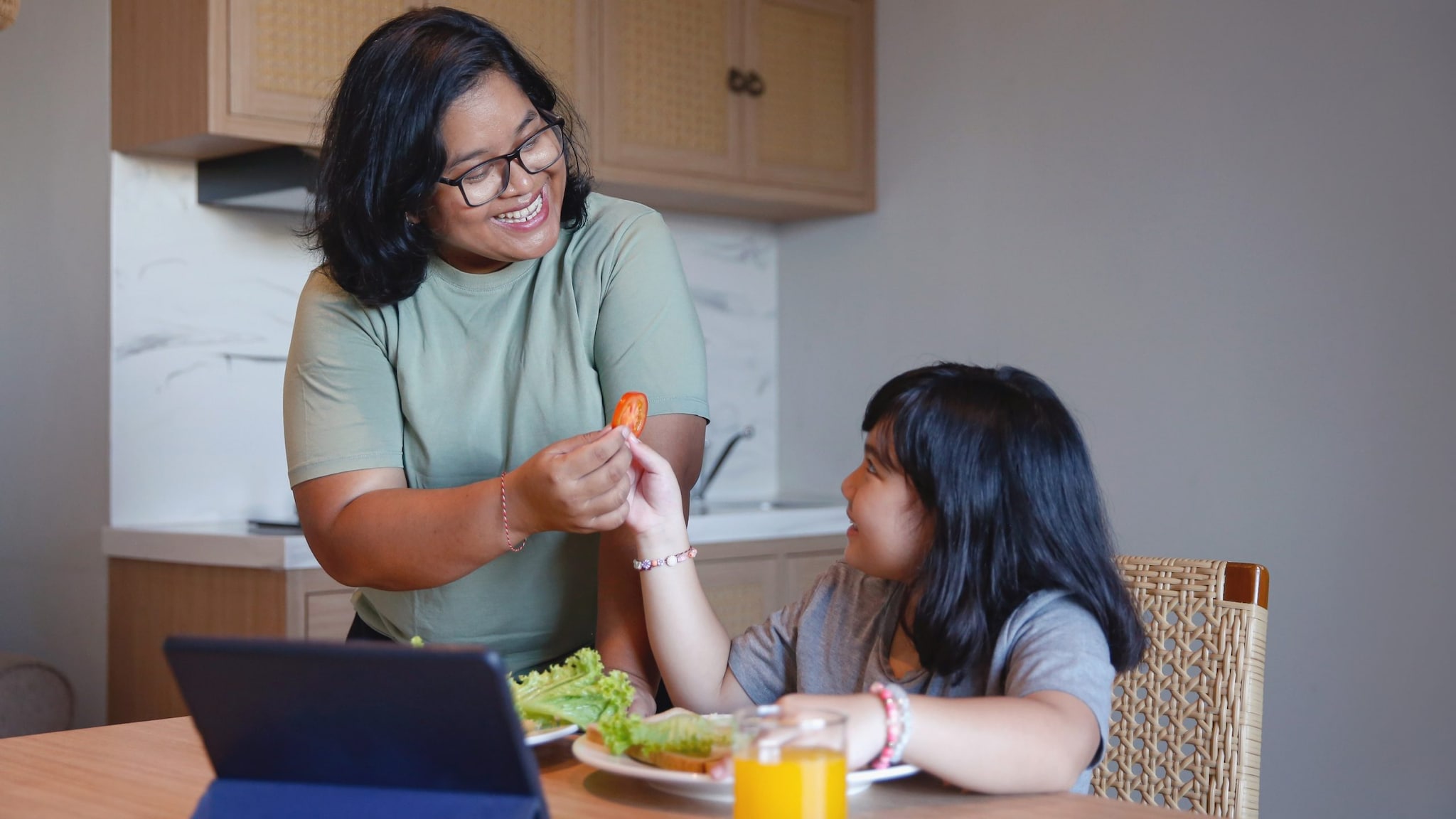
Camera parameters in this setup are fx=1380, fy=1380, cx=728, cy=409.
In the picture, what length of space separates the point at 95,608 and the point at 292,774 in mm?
2199

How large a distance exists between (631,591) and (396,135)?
477mm

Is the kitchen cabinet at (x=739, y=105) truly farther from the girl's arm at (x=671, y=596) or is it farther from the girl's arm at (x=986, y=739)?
the girl's arm at (x=986, y=739)

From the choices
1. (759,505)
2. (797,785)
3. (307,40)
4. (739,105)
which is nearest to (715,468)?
(759,505)

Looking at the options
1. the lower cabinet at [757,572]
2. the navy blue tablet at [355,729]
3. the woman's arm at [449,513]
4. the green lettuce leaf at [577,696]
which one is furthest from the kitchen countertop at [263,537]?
the navy blue tablet at [355,729]

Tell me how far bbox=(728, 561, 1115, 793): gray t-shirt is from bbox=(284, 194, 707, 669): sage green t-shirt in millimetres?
202

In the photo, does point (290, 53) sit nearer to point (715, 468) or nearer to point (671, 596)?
point (715, 468)

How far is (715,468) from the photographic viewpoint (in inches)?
138

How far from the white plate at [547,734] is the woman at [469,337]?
0.57 feet

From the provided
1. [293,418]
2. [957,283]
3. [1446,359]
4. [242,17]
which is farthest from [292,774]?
[957,283]

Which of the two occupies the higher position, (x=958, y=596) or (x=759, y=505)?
(x=958, y=596)

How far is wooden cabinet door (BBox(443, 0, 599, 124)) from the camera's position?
113 inches

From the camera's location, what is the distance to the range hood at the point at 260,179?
2576 millimetres

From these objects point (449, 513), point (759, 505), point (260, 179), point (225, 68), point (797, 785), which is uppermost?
point (225, 68)

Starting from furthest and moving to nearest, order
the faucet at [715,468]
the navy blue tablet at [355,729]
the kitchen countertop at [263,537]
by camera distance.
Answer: the faucet at [715,468] < the kitchen countertop at [263,537] < the navy blue tablet at [355,729]
